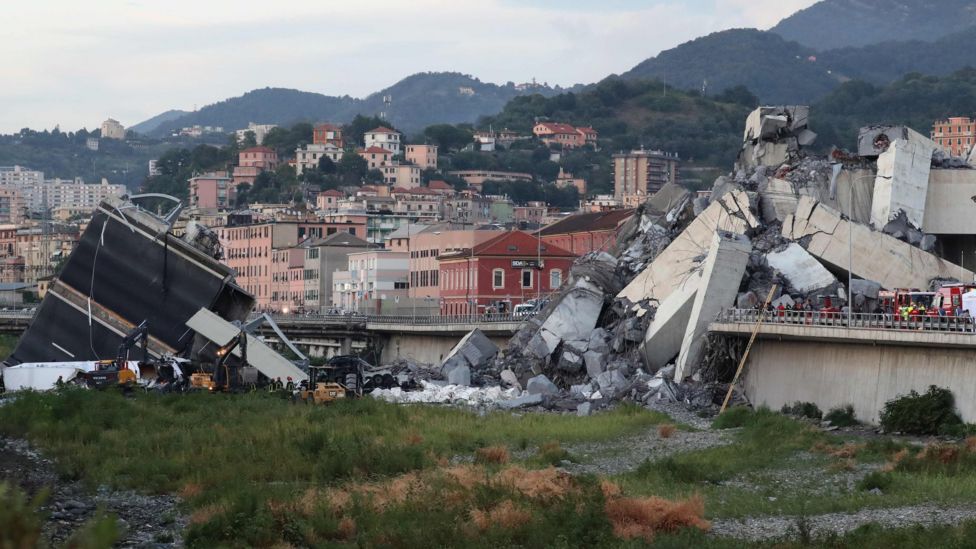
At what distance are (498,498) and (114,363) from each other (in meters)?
36.5

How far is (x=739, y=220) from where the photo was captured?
64.8m

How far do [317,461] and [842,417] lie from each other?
1684 centimetres

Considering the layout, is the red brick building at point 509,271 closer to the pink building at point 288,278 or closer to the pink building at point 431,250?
the pink building at point 431,250

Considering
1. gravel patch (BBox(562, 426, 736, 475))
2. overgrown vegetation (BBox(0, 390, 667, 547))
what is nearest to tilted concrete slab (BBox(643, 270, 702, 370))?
overgrown vegetation (BBox(0, 390, 667, 547))

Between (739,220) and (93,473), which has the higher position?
(739,220)

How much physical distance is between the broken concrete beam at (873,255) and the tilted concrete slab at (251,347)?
20595 millimetres

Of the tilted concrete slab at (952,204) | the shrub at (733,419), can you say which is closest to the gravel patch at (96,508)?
the shrub at (733,419)

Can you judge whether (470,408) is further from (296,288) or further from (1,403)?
(296,288)

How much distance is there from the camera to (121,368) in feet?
213

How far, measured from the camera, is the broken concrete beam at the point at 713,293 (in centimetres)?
5719

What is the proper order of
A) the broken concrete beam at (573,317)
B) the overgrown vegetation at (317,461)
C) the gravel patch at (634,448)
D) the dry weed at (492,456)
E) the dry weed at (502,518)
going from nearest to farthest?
the dry weed at (502,518) → the overgrown vegetation at (317,461) → the gravel patch at (634,448) → the dry weed at (492,456) → the broken concrete beam at (573,317)

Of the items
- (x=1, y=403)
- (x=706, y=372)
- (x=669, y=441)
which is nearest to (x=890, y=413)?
(x=669, y=441)

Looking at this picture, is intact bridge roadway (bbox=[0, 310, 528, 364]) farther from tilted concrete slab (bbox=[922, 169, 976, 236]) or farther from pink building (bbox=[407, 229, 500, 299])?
tilted concrete slab (bbox=[922, 169, 976, 236])

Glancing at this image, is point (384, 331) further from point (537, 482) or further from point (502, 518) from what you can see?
point (502, 518)
